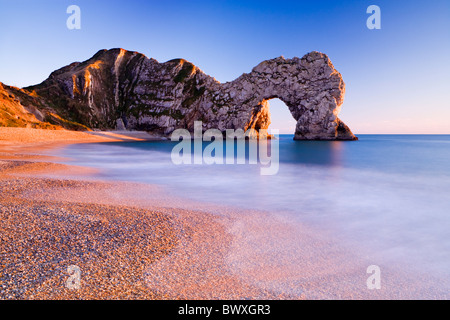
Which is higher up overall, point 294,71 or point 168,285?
point 294,71

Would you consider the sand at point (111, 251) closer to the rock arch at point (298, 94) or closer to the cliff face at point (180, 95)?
the cliff face at point (180, 95)

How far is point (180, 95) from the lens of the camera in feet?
347

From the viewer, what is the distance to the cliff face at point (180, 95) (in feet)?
273

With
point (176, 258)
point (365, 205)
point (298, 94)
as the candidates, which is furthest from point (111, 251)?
point (298, 94)

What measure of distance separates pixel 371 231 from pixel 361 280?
3.44 meters

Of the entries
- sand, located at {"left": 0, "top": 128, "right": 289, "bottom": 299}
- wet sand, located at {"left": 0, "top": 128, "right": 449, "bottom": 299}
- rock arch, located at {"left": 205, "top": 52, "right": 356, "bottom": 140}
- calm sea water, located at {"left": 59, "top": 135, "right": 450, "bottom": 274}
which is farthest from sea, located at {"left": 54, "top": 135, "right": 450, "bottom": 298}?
rock arch, located at {"left": 205, "top": 52, "right": 356, "bottom": 140}

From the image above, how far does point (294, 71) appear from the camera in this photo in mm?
87438

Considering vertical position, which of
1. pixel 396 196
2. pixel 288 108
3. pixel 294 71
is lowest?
pixel 396 196

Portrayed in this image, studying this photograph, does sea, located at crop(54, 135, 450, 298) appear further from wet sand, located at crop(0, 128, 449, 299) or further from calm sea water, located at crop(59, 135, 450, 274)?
wet sand, located at crop(0, 128, 449, 299)

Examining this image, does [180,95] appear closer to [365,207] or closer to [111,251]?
[365,207]
